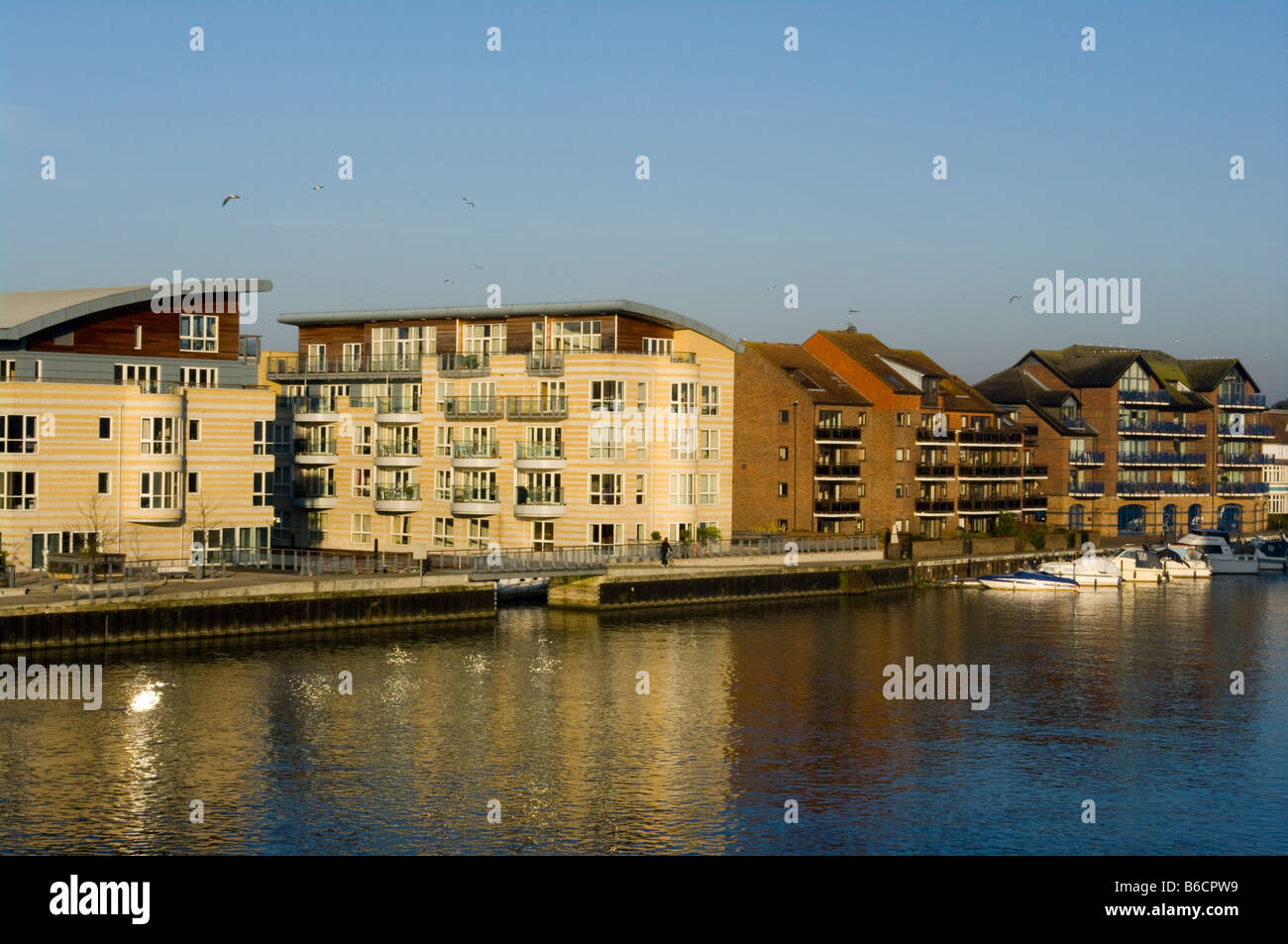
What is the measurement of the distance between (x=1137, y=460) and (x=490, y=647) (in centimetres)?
7698

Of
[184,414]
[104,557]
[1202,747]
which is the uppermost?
[184,414]

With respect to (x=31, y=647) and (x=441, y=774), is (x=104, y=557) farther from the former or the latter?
(x=441, y=774)

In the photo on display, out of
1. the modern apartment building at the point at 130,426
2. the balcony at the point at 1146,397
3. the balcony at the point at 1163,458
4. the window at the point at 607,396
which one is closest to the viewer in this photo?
the modern apartment building at the point at 130,426

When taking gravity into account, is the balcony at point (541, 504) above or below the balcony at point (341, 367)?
below

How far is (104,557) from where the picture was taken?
57.2 m

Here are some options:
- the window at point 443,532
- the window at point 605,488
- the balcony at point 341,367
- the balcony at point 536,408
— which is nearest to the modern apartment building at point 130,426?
the window at point 443,532

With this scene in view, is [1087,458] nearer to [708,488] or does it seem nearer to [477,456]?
[708,488]

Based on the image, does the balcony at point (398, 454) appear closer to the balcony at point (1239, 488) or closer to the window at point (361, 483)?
the window at point (361, 483)

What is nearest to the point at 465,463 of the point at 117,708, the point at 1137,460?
the point at 117,708

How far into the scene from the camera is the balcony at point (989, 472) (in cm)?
10256

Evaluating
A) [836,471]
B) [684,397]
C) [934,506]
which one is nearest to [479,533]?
[684,397]

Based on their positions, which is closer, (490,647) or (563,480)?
(490,647)

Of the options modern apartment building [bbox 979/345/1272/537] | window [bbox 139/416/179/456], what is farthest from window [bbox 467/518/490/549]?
modern apartment building [bbox 979/345/1272/537]

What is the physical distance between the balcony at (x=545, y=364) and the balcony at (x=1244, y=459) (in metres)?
72.7
